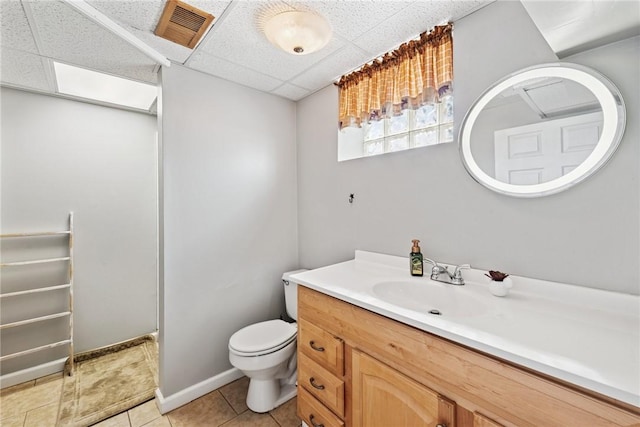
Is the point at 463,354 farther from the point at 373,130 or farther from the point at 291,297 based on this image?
the point at 373,130

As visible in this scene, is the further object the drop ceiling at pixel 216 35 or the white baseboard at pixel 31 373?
the white baseboard at pixel 31 373

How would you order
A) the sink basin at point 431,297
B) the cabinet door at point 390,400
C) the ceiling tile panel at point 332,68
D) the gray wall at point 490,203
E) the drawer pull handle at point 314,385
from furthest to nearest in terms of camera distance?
the ceiling tile panel at point 332,68
the drawer pull handle at point 314,385
the sink basin at point 431,297
the gray wall at point 490,203
the cabinet door at point 390,400

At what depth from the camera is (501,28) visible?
47.4 inches

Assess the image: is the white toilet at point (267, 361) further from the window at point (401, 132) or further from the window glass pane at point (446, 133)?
the window glass pane at point (446, 133)

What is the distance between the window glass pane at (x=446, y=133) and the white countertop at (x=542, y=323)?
758mm

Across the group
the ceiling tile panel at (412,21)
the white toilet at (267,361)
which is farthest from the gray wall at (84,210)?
the ceiling tile panel at (412,21)

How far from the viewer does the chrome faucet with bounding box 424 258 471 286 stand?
1.28 metres

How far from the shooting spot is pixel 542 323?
866mm

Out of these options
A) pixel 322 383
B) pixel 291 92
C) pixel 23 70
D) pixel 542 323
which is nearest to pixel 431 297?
pixel 542 323

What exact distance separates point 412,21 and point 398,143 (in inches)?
26.2

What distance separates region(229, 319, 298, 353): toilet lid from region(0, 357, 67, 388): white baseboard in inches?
59.4

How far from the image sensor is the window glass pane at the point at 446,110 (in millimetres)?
1428

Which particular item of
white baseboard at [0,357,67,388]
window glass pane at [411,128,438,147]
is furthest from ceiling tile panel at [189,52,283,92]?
white baseboard at [0,357,67,388]

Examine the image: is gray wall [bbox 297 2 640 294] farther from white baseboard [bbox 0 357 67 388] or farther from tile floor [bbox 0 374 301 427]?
white baseboard [bbox 0 357 67 388]
